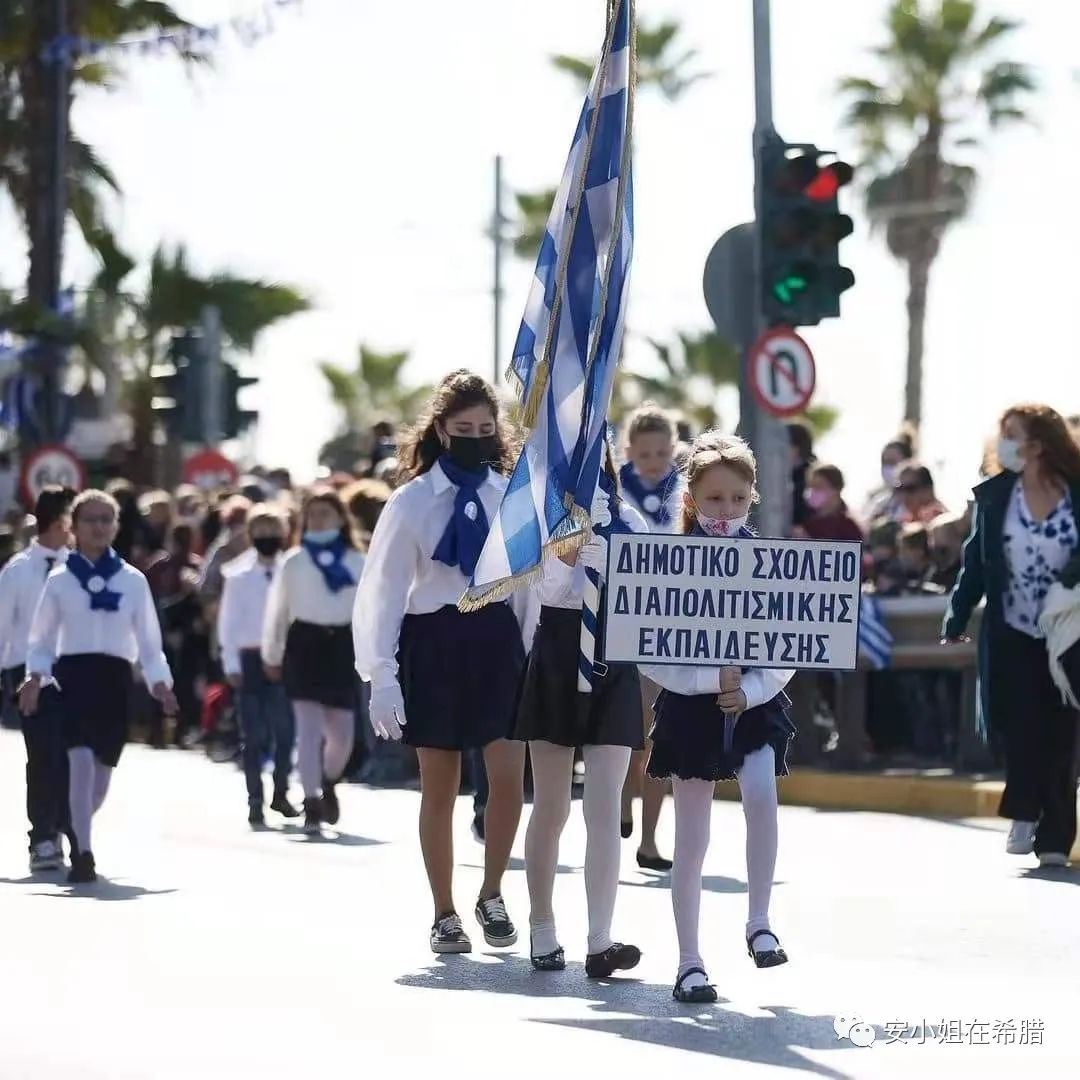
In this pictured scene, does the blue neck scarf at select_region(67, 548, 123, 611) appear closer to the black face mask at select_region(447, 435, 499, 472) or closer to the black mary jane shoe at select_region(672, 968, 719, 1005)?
the black face mask at select_region(447, 435, 499, 472)

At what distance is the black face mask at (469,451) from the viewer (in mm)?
9805

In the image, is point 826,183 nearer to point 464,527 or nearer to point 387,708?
point 464,527

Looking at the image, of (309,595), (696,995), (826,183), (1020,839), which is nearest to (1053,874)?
(1020,839)

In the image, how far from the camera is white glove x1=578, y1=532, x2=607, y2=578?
8930mm

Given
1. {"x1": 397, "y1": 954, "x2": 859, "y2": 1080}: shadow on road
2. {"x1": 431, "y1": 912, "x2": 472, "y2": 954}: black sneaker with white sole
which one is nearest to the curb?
{"x1": 431, "y1": 912, "x2": 472, "y2": 954}: black sneaker with white sole

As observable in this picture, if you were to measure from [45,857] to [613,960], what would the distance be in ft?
15.7

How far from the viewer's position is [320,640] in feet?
49.8

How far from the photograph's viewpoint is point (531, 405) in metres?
9.34

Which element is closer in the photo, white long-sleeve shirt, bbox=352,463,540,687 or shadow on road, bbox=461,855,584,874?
white long-sleeve shirt, bbox=352,463,540,687

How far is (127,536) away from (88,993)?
1457 cm

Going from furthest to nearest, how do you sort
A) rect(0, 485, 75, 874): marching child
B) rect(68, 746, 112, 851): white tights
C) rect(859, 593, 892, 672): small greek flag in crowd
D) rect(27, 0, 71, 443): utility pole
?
rect(27, 0, 71, 443): utility pole, rect(859, 593, 892, 672): small greek flag in crowd, rect(0, 485, 75, 874): marching child, rect(68, 746, 112, 851): white tights

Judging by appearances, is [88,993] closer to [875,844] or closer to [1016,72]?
[875,844]

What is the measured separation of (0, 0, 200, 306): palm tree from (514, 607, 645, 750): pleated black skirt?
68.9 ft

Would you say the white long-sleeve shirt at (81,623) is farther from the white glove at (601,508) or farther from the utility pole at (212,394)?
the utility pole at (212,394)
